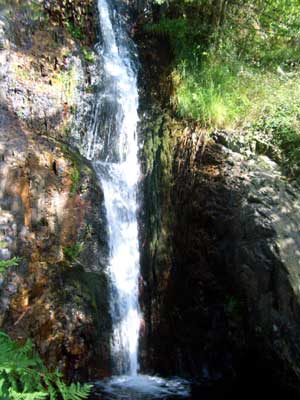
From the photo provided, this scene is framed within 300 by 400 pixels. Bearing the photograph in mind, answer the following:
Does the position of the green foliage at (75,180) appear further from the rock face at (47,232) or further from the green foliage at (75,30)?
the green foliage at (75,30)

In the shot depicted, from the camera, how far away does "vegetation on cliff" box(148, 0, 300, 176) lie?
586 cm

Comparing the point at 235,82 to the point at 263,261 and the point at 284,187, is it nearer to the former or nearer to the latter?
the point at 284,187

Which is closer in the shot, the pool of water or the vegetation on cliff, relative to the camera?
the pool of water

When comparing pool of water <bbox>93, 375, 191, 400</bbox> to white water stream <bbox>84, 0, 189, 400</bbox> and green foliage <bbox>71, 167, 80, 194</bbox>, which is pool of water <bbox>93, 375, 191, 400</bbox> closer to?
white water stream <bbox>84, 0, 189, 400</bbox>

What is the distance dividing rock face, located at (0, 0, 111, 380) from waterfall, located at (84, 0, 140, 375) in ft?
0.64

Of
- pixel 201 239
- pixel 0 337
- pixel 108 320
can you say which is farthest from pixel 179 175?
pixel 0 337

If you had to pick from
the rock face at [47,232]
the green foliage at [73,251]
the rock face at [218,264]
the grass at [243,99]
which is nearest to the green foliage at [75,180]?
the rock face at [47,232]

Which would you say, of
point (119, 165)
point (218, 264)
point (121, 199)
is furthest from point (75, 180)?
point (218, 264)

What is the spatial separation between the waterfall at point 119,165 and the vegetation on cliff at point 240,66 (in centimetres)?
76

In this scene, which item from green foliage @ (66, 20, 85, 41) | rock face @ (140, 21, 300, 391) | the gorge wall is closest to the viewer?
the gorge wall

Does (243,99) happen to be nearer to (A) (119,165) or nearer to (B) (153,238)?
(A) (119,165)

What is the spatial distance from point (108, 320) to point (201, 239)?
149cm

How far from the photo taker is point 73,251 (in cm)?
479

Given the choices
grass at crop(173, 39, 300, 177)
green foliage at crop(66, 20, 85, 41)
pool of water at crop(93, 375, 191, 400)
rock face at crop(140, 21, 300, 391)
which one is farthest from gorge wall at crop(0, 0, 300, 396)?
green foliage at crop(66, 20, 85, 41)
